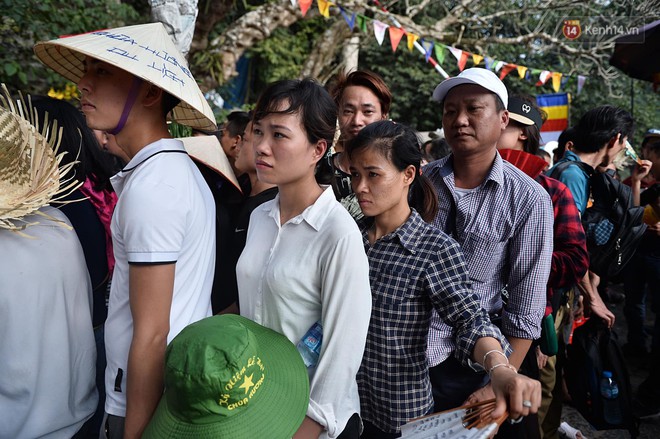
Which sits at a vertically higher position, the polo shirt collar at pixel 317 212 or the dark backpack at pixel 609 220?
the polo shirt collar at pixel 317 212

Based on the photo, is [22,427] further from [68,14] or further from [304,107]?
[68,14]

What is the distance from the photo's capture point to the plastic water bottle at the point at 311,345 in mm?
1358

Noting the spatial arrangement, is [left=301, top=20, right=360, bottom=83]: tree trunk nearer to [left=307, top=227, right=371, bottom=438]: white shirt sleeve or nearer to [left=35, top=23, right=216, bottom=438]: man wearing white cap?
[left=35, top=23, right=216, bottom=438]: man wearing white cap

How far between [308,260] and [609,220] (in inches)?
88.6

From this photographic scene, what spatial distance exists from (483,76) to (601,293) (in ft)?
8.85

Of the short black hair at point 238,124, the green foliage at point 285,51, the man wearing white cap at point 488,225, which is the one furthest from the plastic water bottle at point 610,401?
the green foliage at point 285,51

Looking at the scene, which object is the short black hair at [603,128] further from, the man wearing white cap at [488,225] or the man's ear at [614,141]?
the man wearing white cap at [488,225]

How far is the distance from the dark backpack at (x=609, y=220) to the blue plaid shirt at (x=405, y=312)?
157cm

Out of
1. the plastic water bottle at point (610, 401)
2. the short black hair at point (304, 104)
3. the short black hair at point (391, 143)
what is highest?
the short black hair at point (304, 104)

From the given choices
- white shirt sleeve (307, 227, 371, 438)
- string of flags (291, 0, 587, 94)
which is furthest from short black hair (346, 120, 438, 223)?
string of flags (291, 0, 587, 94)

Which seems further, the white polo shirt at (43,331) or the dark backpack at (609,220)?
the dark backpack at (609,220)

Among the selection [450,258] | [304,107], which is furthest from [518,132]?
[304,107]

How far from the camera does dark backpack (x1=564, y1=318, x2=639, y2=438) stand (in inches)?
107

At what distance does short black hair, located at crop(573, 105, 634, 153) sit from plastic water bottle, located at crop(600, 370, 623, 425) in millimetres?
1280
